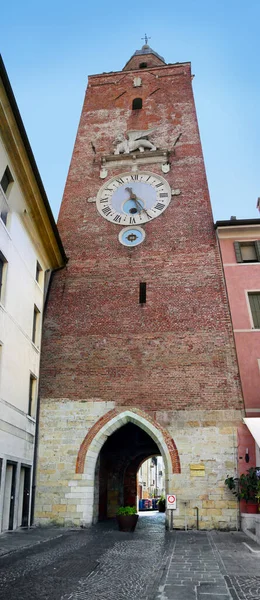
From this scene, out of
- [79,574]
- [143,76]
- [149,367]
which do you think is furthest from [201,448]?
[143,76]

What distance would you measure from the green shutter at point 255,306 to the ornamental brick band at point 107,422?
4740 mm

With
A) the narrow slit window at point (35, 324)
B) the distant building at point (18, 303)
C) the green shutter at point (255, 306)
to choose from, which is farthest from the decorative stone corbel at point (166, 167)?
the narrow slit window at point (35, 324)

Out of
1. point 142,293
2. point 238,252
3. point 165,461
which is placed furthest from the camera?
point 142,293

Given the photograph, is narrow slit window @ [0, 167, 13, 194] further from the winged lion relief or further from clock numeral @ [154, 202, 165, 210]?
the winged lion relief

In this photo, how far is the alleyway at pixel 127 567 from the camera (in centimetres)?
684

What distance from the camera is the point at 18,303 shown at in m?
15.7

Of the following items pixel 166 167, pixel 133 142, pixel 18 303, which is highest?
pixel 133 142

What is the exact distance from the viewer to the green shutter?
17.7m

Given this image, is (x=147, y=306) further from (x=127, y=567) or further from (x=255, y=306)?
(x=127, y=567)

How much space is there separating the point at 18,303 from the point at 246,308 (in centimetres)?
763

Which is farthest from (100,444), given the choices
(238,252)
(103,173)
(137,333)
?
(103,173)

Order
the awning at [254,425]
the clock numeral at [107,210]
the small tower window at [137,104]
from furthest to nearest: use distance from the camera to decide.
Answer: the small tower window at [137,104] < the clock numeral at [107,210] < the awning at [254,425]

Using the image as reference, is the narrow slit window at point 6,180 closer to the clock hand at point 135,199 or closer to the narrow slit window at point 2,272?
the narrow slit window at point 2,272

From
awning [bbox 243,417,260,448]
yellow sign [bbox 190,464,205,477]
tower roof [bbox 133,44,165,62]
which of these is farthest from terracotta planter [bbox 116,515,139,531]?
tower roof [bbox 133,44,165,62]
